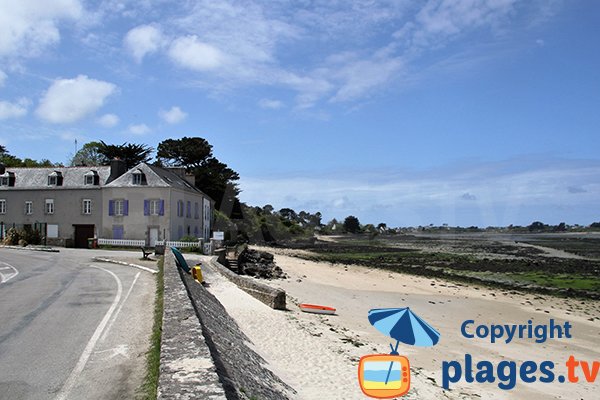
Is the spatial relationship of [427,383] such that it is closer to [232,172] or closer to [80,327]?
[80,327]

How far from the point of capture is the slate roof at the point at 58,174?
38.0 m

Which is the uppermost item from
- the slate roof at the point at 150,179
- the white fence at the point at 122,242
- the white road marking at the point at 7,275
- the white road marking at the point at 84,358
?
the slate roof at the point at 150,179

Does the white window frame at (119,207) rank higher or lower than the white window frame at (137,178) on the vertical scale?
lower

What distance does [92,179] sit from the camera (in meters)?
37.7

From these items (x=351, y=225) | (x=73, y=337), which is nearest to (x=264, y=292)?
(x=73, y=337)

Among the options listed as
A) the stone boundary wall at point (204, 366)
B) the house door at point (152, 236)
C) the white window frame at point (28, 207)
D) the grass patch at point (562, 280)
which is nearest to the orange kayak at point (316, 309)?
the stone boundary wall at point (204, 366)

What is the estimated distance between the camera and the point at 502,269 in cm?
3838

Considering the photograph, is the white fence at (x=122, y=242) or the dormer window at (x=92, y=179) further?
the dormer window at (x=92, y=179)

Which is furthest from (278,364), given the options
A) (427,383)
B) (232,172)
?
(232,172)

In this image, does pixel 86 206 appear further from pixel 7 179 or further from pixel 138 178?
pixel 7 179

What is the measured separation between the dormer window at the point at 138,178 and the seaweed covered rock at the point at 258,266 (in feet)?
31.0

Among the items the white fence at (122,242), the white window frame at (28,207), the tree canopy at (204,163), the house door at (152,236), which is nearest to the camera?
the white fence at (122,242)

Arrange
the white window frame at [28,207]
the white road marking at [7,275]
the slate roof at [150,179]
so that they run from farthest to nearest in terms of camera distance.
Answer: the white window frame at [28,207] → the slate roof at [150,179] → the white road marking at [7,275]

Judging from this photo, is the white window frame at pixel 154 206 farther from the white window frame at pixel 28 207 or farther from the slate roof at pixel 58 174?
the white window frame at pixel 28 207
